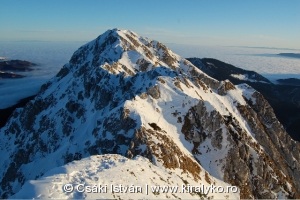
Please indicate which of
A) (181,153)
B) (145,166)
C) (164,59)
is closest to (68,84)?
(164,59)

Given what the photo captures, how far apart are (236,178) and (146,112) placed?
2215 cm

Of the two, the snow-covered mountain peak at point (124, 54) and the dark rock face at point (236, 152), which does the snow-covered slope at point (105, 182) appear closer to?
the dark rock face at point (236, 152)

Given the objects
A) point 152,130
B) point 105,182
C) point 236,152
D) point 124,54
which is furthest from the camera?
point 124,54

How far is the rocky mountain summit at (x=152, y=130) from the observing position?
5847 centimetres

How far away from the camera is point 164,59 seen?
127812mm

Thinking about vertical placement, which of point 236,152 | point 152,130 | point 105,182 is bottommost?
point 236,152

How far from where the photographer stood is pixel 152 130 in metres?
58.8

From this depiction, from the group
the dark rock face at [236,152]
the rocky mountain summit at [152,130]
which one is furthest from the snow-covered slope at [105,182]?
the dark rock face at [236,152]

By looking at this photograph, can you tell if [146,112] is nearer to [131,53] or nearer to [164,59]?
[131,53]

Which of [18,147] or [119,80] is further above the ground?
[119,80]

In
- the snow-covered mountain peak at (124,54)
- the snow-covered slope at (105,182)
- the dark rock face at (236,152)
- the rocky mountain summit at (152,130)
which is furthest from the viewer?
the snow-covered mountain peak at (124,54)

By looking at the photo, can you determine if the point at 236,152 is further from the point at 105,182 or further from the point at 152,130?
the point at 105,182

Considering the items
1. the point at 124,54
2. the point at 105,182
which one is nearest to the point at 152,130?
the point at 105,182

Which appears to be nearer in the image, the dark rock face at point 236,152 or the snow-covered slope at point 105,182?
the snow-covered slope at point 105,182
